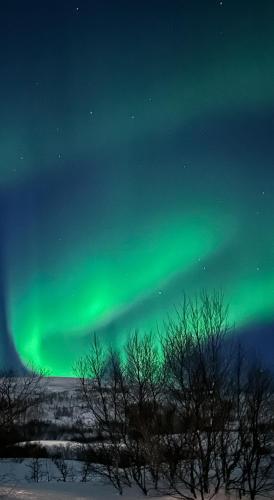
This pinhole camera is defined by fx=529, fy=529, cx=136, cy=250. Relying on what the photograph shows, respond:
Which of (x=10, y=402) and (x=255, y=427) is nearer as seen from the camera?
(x=255, y=427)

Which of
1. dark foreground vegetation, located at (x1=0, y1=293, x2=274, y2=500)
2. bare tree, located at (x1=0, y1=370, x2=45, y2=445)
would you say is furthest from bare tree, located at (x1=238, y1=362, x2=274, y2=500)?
bare tree, located at (x1=0, y1=370, x2=45, y2=445)

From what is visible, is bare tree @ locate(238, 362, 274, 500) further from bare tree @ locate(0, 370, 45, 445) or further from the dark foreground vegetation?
bare tree @ locate(0, 370, 45, 445)

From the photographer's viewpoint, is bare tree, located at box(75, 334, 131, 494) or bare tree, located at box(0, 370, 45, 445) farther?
bare tree, located at box(0, 370, 45, 445)

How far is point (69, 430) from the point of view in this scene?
100 meters

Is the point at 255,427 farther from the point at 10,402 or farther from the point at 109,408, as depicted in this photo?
the point at 10,402

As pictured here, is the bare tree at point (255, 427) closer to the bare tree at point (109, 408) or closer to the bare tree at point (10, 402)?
the bare tree at point (109, 408)

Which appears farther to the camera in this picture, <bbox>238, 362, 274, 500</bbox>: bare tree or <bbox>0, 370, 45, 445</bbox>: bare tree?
<bbox>0, 370, 45, 445</bbox>: bare tree

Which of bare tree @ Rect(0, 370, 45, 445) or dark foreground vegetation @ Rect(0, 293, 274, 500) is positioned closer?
dark foreground vegetation @ Rect(0, 293, 274, 500)

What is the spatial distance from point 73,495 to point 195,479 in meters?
5.52

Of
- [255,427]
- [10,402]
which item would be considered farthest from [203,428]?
[10,402]

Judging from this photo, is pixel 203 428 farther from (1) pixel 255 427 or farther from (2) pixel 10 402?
(2) pixel 10 402

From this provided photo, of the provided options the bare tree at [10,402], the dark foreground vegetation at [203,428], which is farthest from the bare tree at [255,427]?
the bare tree at [10,402]

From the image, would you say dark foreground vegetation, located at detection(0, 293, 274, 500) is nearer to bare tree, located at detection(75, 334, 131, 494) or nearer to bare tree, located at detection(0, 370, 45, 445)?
bare tree, located at detection(75, 334, 131, 494)

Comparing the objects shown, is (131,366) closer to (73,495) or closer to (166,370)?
(166,370)
